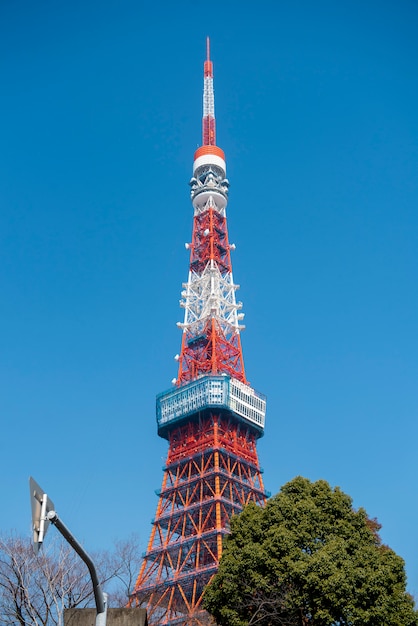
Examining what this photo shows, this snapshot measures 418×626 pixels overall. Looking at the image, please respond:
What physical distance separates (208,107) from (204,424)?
35.1 m

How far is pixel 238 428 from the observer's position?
5872 centimetres

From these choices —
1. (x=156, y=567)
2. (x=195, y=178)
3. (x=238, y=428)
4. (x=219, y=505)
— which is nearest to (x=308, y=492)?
(x=219, y=505)

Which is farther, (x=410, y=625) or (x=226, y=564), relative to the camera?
Answer: (x=226, y=564)

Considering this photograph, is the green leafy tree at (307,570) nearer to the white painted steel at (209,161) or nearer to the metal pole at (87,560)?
the metal pole at (87,560)

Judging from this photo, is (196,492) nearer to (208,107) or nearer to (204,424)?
(204,424)

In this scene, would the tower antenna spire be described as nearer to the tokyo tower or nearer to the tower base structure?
the tokyo tower

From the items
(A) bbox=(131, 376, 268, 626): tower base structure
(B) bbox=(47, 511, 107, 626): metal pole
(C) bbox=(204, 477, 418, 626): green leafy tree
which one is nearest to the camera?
(B) bbox=(47, 511, 107, 626): metal pole

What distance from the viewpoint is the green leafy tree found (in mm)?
23062

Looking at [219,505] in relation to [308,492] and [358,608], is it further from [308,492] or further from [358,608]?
[358,608]

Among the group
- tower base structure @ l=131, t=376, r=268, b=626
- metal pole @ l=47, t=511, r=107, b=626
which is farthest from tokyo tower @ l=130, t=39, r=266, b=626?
metal pole @ l=47, t=511, r=107, b=626

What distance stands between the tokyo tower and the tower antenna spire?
110 mm

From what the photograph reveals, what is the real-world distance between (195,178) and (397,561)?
175 ft

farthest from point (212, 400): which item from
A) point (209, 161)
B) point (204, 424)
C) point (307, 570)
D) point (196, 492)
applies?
point (307, 570)

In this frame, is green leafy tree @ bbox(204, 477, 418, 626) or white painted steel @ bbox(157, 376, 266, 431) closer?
green leafy tree @ bbox(204, 477, 418, 626)
